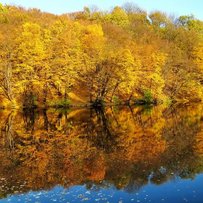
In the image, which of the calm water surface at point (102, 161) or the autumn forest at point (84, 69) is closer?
the calm water surface at point (102, 161)

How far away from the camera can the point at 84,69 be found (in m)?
72.3

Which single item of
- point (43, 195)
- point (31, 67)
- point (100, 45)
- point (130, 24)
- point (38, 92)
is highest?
point (130, 24)

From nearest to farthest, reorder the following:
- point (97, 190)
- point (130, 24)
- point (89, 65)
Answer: point (97, 190) < point (89, 65) < point (130, 24)

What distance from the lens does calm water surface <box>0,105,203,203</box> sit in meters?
21.0

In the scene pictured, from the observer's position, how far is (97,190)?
21312 millimetres

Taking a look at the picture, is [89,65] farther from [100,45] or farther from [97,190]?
[97,190]

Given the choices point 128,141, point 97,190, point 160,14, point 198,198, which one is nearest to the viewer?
point 198,198

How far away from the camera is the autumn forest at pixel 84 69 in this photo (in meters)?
68.4

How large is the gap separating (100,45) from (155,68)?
12302 mm

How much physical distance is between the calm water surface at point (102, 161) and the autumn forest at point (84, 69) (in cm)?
Result: 2151

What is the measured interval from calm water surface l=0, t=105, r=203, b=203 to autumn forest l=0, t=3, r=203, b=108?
21509 mm

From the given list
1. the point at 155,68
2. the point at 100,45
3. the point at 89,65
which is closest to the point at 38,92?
the point at 89,65

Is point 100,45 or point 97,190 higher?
point 100,45

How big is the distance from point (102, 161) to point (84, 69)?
45.8 m
